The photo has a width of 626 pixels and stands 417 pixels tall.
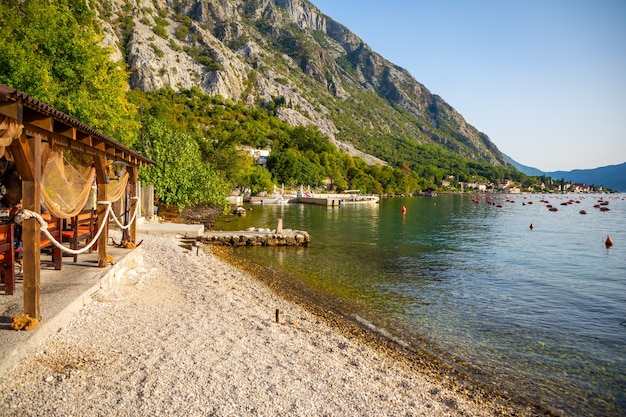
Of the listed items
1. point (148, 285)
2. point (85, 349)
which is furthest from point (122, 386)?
point (148, 285)

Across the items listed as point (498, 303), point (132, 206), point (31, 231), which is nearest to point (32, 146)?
point (31, 231)

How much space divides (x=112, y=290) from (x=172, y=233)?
15292 mm

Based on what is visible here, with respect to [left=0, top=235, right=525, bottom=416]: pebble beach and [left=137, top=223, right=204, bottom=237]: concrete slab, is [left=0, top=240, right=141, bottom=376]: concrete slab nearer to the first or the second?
[left=0, top=235, right=525, bottom=416]: pebble beach

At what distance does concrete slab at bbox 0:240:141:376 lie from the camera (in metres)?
6.49

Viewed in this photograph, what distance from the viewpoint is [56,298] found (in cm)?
868

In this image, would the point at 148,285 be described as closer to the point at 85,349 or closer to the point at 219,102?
the point at 85,349

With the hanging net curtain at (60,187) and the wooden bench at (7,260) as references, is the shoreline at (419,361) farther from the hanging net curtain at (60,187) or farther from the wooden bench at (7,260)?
the wooden bench at (7,260)

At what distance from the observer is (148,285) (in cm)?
1309

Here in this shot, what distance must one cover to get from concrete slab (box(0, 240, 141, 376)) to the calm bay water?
7293 mm

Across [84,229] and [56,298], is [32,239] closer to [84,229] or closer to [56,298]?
Answer: [56,298]

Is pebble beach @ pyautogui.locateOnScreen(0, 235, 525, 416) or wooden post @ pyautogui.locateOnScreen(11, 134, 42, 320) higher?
wooden post @ pyautogui.locateOnScreen(11, 134, 42, 320)

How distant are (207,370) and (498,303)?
488 inches

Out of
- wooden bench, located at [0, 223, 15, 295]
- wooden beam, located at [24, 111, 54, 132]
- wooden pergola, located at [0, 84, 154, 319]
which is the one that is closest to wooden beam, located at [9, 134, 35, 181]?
wooden pergola, located at [0, 84, 154, 319]

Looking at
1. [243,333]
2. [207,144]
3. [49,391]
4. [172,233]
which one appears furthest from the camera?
[207,144]
